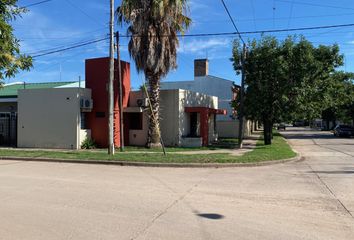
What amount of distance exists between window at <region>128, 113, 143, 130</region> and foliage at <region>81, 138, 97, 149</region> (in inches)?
125

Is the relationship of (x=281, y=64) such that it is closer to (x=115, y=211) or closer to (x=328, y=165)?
(x=328, y=165)

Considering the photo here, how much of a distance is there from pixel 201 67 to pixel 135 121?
74.5 ft

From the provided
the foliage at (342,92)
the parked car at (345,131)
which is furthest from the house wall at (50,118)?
the parked car at (345,131)

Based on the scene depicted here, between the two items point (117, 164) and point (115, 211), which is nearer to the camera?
point (115, 211)

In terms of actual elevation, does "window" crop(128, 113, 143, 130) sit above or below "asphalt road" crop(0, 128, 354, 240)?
above

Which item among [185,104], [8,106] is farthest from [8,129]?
[185,104]

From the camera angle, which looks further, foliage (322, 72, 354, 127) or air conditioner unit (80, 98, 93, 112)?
foliage (322, 72, 354, 127)

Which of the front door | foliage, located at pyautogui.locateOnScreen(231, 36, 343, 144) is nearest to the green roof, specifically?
the front door

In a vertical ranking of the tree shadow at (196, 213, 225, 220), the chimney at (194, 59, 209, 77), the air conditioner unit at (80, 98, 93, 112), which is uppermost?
the chimney at (194, 59, 209, 77)

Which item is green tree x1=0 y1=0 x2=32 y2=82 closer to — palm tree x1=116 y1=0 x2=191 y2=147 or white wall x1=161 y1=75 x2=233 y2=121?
palm tree x1=116 y1=0 x2=191 y2=147

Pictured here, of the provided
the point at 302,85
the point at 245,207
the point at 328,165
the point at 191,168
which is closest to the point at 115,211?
the point at 245,207

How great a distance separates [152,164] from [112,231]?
32.9ft

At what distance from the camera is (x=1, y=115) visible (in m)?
29.9

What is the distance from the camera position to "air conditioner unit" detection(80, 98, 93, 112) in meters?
24.9
